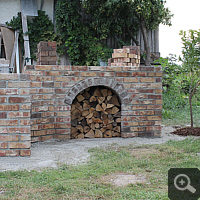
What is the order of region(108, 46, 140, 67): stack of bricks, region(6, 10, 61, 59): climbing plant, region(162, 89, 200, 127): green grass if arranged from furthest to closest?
region(6, 10, 61, 59): climbing plant, region(162, 89, 200, 127): green grass, region(108, 46, 140, 67): stack of bricks

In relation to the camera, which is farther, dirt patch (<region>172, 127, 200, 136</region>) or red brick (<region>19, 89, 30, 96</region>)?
dirt patch (<region>172, 127, 200, 136</region>)

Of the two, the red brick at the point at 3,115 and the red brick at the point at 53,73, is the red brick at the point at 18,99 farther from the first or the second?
the red brick at the point at 53,73

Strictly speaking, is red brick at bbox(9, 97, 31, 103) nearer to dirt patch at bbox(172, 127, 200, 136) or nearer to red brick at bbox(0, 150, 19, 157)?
red brick at bbox(0, 150, 19, 157)

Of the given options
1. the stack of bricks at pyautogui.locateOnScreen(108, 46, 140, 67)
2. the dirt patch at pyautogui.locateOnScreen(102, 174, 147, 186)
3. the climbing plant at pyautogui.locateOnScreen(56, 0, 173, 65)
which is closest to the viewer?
the dirt patch at pyautogui.locateOnScreen(102, 174, 147, 186)

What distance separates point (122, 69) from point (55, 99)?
146 cm

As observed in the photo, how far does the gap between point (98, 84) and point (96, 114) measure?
0.68m

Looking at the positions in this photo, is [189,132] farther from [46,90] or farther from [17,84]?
[17,84]

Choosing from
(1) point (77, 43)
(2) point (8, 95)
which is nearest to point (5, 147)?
(2) point (8, 95)

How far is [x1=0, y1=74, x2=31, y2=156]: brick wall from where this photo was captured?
4.09 metres

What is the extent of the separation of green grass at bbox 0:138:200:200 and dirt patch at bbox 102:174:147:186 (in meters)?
0.06

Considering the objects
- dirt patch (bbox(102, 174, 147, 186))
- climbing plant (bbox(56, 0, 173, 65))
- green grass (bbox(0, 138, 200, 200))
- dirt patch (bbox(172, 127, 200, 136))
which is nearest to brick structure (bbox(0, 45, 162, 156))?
dirt patch (bbox(172, 127, 200, 136))


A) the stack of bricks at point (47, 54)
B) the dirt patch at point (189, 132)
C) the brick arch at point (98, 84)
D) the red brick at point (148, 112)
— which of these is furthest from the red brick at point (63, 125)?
the dirt patch at point (189, 132)

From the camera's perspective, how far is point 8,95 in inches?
162

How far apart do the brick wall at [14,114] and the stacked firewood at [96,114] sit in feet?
5.62
